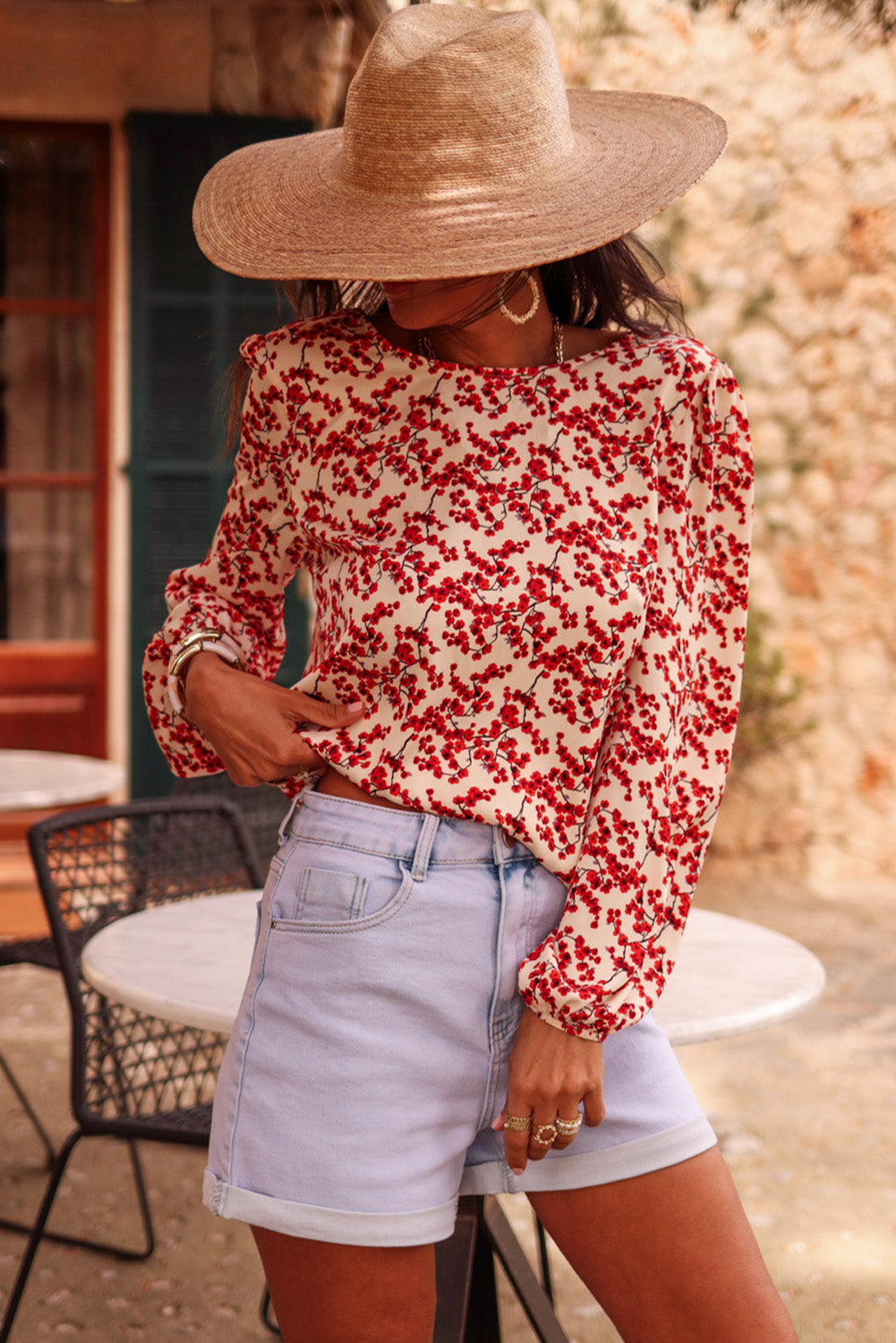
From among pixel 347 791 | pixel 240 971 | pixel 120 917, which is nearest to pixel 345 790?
pixel 347 791

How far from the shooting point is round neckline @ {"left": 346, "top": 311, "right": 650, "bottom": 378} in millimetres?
1376

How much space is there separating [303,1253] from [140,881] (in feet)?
5.72

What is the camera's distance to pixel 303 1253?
1.29 meters

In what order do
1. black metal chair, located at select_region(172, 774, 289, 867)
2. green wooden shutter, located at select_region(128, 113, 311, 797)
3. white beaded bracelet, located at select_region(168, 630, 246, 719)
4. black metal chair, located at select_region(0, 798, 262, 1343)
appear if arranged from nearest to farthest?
white beaded bracelet, located at select_region(168, 630, 246, 719) < black metal chair, located at select_region(0, 798, 262, 1343) < black metal chair, located at select_region(172, 774, 289, 867) < green wooden shutter, located at select_region(128, 113, 311, 797)

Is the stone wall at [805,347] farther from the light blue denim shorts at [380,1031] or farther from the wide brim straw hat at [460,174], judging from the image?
the light blue denim shorts at [380,1031]

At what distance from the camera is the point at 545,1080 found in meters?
1.29

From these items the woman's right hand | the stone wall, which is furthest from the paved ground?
the woman's right hand

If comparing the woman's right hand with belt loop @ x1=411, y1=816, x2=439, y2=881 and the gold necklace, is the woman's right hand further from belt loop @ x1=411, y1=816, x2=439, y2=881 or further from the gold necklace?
the gold necklace

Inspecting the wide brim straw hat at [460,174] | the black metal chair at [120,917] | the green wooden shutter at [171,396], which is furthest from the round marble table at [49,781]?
the wide brim straw hat at [460,174]

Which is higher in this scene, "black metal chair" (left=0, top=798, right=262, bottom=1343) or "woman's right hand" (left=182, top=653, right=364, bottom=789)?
"woman's right hand" (left=182, top=653, right=364, bottom=789)

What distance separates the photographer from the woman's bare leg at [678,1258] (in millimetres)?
1315

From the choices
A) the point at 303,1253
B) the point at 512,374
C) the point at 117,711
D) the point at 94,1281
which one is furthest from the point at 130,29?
the point at 303,1253

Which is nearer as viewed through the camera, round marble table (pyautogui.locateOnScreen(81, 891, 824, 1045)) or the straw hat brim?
the straw hat brim

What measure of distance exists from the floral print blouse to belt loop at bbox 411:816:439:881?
0.02m
